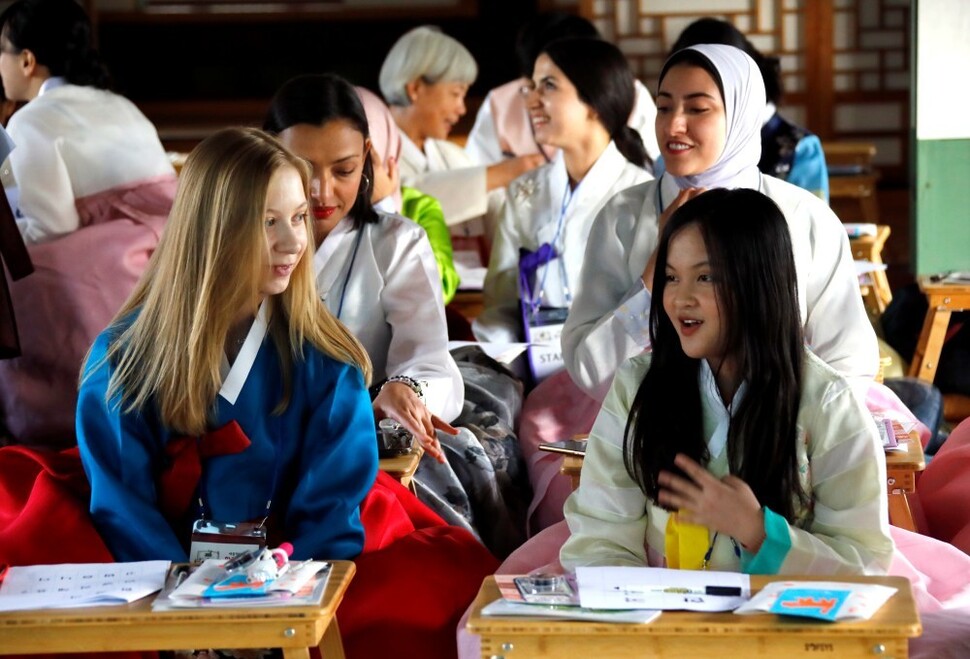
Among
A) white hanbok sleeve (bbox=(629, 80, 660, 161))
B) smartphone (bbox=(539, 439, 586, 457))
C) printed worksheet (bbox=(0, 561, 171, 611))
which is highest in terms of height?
white hanbok sleeve (bbox=(629, 80, 660, 161))

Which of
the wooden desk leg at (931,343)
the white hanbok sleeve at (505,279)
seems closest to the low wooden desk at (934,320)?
the wooden desk leg at (931,343)

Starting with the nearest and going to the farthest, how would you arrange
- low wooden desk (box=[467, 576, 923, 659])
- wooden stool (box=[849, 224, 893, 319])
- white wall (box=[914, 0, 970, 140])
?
low wooden desk (box=[467, 576, 923, 659]) → white wall (box=[914, 0, 970, 140]) → wooden stool (box=[849, 224, 893, 319])

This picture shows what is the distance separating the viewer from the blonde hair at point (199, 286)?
7.97ft

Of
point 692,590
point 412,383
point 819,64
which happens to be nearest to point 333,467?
point 412,383

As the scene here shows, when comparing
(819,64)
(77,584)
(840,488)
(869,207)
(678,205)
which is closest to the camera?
(77,584)

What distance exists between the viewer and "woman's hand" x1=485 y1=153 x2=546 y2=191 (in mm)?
5291

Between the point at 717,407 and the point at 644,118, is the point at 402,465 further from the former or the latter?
the point at 644,118

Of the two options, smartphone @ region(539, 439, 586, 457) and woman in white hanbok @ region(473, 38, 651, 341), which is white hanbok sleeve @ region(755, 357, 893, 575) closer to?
smartphone @ region(539, 439, 586, 457)

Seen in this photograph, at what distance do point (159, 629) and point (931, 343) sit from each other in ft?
10.1

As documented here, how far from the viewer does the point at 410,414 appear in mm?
2848

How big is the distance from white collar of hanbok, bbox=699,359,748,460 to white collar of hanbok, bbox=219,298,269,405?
0.76 m

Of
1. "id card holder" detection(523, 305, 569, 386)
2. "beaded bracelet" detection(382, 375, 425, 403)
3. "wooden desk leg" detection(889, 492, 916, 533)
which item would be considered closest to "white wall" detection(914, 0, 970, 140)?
"id card holder" detection(523, 305, 569, 386)

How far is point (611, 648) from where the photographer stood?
1779 mm

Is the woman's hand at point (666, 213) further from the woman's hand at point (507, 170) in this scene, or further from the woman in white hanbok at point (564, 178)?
the woman's hand at point (507, 170)
